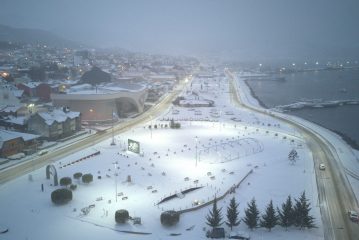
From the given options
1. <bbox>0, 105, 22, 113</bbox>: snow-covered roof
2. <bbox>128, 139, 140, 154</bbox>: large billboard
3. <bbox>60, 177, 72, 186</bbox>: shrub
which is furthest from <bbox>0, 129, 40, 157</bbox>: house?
<bbox>0, 105, 22, 113</bbox>: snow-covered roof

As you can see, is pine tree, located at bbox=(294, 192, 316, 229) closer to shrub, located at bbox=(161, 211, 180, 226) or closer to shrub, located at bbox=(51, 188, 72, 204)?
shrub, located at bbox=(161, 211, 180, 226)

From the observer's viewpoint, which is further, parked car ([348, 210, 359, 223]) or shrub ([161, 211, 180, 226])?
parked car ([348, 210, 359, 223])

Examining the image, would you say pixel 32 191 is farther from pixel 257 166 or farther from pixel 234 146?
pixel 234 146

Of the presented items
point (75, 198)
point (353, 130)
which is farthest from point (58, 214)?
point (353, 130)

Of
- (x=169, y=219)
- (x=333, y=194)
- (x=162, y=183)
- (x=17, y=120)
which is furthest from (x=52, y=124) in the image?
(x=333, y=194)

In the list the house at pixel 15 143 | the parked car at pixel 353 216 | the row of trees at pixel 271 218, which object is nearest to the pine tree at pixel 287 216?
the row of trees at pixel 271 218

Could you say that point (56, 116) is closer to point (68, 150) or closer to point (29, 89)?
point (68, 150)
